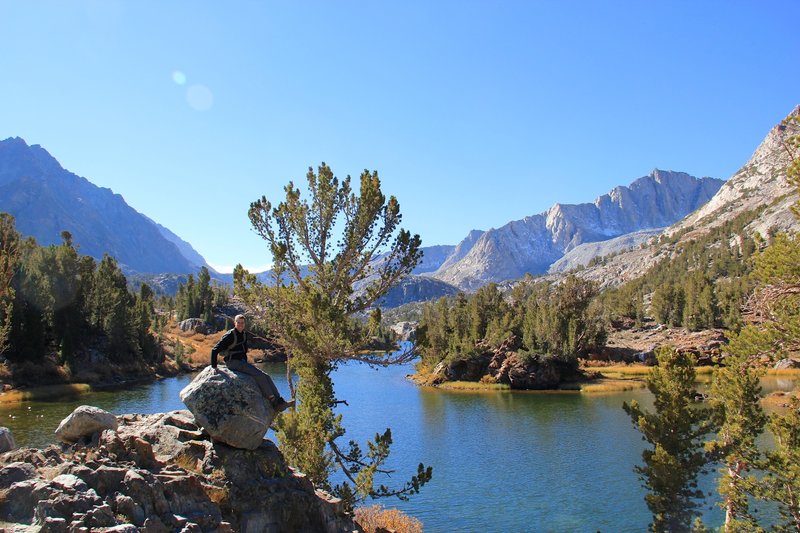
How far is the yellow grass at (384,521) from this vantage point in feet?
81.5

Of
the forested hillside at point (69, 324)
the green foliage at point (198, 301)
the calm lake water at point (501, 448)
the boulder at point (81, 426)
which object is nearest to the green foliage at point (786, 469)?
the calm lake water at point (501, 448)

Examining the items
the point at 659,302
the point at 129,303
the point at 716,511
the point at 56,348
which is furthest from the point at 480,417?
the point at 659,302

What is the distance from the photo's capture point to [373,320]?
23.9 metres

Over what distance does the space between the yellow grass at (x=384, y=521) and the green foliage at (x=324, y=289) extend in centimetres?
195

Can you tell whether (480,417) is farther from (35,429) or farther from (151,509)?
(151,509)

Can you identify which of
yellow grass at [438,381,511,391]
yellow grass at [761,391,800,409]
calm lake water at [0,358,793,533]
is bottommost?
calm lake water at [0,358,793,533]

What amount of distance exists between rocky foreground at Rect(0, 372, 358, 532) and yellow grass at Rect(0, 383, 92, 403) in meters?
60.3

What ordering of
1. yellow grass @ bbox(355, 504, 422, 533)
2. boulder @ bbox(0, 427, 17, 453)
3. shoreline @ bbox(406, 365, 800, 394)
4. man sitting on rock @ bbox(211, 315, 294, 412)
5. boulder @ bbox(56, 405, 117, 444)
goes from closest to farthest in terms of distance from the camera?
boulder @ bbox(0, 427, 17, 453), boulder @ bbox(56, 405, 117, 444), man sitting on rock @ bbox(211, 315, 294, 412), yellow grass @ bbox(355, 504, 422, 533), shoreline @ bbox(406, 365, 800, 394)

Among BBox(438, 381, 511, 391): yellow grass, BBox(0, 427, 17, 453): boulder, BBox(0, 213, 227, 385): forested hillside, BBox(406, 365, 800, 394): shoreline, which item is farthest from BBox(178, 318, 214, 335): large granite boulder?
BBox(0, 427, 17, 453): boulder

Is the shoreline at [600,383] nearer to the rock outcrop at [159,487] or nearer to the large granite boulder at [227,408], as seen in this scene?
the rock outcrop at [159,487]

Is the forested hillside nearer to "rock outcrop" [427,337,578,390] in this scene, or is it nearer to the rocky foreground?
"rock outcrop" [427,337,578,390]

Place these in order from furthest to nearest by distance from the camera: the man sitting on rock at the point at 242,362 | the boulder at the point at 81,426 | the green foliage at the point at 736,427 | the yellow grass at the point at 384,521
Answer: the yellow grass at the point at 384,521 < the green foliage at the point at 736,427 < the man sitting on rock at the point at 242,362 < the boulder at the point at 81,426

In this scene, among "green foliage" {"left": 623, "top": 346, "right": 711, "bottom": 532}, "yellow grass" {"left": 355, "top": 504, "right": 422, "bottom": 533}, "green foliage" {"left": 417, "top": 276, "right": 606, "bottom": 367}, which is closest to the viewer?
"yellow grass" {"left": 355, "top": 504, "right": 422, "bottom": 533}

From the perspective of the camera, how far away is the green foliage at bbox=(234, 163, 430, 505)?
74.0 feet
